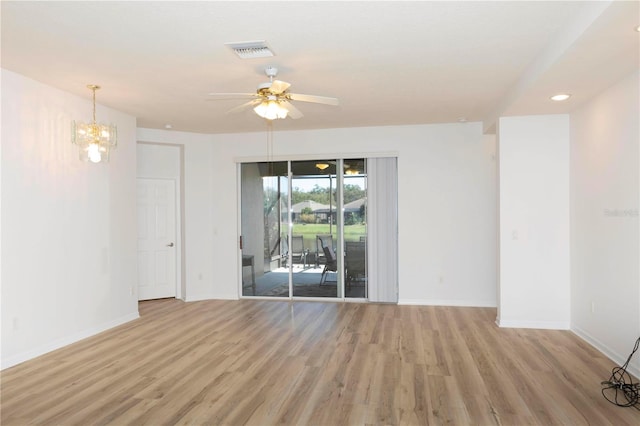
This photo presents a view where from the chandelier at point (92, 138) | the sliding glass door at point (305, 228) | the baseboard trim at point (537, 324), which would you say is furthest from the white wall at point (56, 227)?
the baseboard trim at point (537, 324)

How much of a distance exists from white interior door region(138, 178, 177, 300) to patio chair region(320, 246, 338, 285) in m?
2.53

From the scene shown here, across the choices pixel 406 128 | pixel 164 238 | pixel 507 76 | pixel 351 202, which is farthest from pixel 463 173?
pixel 164 238

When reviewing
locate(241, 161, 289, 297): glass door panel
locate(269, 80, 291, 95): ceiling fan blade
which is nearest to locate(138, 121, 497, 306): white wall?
locate(241, 161, 289, 297): glass door panel

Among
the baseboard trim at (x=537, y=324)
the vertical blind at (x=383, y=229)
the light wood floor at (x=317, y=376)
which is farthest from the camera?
the vertical blind at (x=383, y=229)

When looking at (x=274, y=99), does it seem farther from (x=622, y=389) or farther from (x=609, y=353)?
(x=609, y=353)

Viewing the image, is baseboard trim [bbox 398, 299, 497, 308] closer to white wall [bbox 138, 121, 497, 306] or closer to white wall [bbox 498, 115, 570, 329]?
white wall [bbox 138, 121, 497, 306]

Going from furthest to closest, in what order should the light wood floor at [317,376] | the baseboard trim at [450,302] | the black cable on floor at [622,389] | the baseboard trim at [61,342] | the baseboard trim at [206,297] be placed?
the baseboard trim at [206,297]
the baseboard trim at [450,302]
the baseboard trim at [61,342]
the black cable on floor at [622,389]
the light wood floor at [317,376]

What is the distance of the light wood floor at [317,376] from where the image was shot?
9.51 feet

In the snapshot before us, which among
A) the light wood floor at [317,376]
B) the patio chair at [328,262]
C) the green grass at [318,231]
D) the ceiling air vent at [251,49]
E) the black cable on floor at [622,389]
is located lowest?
the light wood floor at [317,376]

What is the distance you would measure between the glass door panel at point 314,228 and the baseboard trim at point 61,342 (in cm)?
258

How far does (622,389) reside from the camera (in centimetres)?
320

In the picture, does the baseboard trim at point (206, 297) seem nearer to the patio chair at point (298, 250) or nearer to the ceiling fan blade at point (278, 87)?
the patio chair at point (298, 250)

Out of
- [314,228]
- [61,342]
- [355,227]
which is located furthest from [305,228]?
[61,342]

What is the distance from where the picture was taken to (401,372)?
3646 mm
